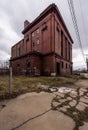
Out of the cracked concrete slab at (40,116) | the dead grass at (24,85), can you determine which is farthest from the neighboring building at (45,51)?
the cracked concrete slab at (40,116)

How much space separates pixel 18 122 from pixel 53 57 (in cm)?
1597

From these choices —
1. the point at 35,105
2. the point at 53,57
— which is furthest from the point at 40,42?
the point at 35,105

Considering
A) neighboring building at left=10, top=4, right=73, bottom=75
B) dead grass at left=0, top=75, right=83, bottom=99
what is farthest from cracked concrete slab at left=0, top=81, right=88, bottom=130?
neighboring building at left=10, top=4, right=73, bottom=75

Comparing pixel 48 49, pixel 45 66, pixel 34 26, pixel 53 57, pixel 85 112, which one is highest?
pixel 34 26

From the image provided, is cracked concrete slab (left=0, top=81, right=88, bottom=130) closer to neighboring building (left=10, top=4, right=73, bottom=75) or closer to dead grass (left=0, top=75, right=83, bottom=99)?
dead grass (left=0, top=75, right=83, bottom=99)

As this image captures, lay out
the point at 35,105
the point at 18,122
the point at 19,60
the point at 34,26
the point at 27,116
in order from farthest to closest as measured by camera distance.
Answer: the point at 34,26 < the point at 19,60 < the point at 35,105 < the point at 27,116 < the point at 18,122

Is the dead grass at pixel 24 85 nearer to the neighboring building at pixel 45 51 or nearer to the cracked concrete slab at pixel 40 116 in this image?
the cracked concrete slab at pixel 40 116

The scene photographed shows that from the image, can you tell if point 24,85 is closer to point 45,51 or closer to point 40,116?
point 40,116

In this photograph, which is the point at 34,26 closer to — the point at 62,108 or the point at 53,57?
the point at 53,57

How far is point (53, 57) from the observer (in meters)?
19.0

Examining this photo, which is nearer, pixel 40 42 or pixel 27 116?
pixel 27 116

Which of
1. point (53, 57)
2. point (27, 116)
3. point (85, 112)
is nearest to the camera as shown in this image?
point (27, 116)

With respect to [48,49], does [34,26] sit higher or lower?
higher

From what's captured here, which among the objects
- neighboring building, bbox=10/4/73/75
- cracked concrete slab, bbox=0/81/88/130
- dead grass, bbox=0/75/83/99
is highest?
neighboring building, bbox=10/4/73/75
